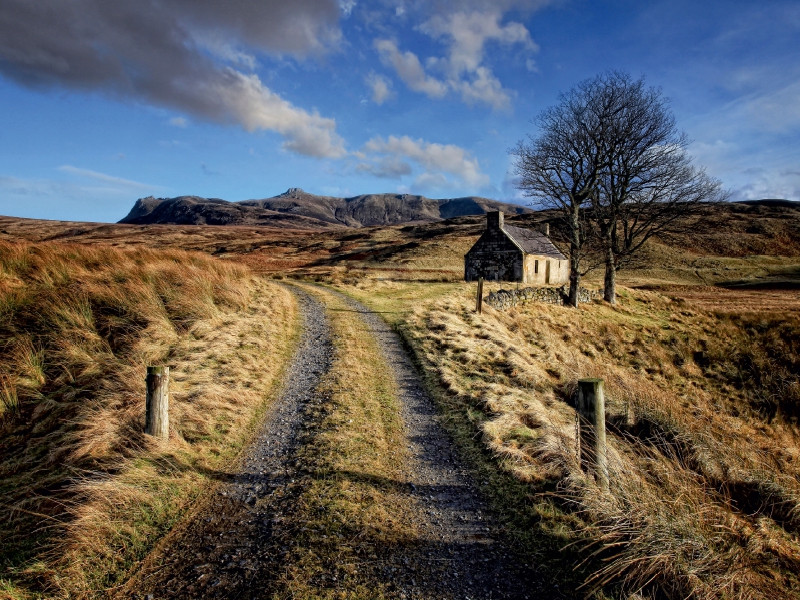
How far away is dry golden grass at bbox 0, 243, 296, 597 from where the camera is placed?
15.0 feet

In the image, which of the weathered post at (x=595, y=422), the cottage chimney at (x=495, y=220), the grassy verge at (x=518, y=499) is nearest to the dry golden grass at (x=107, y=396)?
the grassy verge at (x=518, y=499)

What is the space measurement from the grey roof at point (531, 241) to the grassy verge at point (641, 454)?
745 inches

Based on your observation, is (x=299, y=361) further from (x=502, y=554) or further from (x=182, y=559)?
(x=502, y=554)

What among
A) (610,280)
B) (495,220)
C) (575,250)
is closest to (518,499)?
(575,250)

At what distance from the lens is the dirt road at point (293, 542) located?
3.98m

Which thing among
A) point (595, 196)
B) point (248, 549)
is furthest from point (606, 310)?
point (248, 549)

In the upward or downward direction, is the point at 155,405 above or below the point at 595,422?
below

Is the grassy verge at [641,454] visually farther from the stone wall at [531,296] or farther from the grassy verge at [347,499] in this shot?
the stone wall at [531,296]

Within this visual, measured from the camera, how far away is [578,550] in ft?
14.5

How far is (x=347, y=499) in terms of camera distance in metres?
5.30

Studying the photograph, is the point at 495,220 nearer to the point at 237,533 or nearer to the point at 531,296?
the point at 531,296

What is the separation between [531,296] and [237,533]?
73.7 feet

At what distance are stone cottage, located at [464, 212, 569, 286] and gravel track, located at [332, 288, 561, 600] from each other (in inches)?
1175

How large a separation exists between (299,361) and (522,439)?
250 inches
